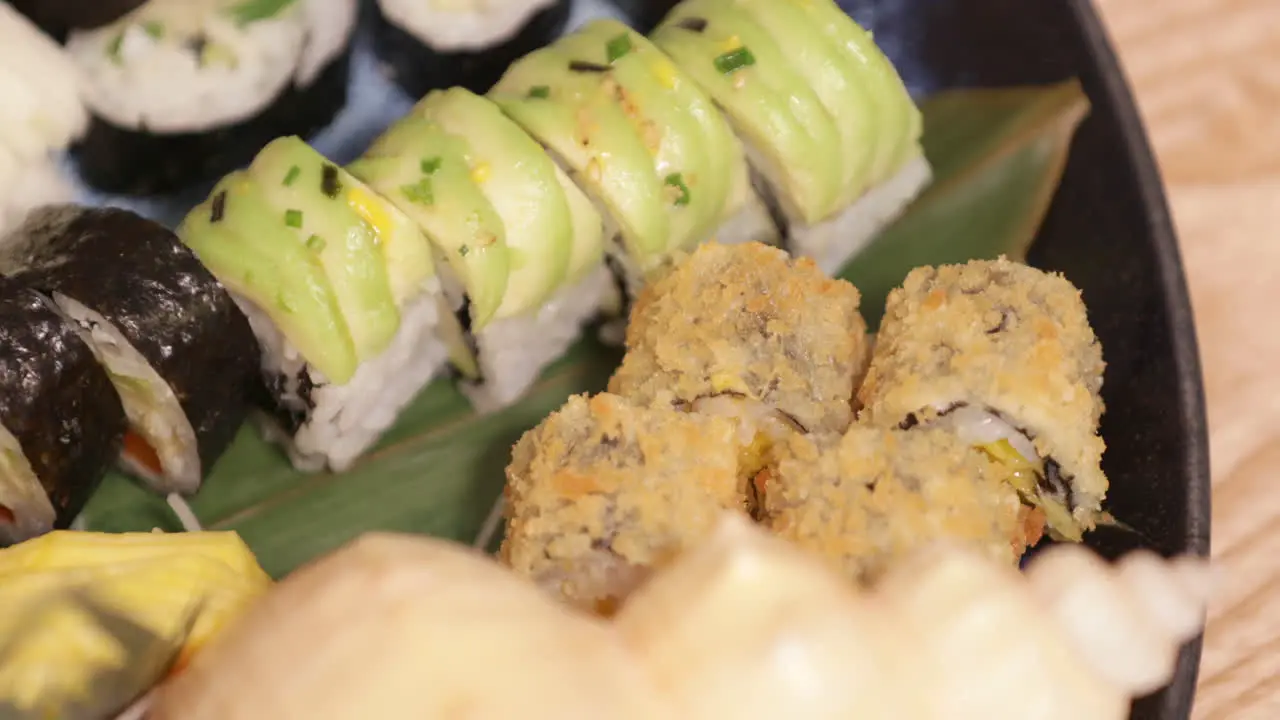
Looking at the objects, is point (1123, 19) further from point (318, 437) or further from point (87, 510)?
point (87, 510)

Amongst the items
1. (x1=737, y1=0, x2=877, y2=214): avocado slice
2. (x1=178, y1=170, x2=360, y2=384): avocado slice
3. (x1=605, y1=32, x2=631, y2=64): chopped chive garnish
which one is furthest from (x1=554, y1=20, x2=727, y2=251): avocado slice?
(x1=178, y1=170, x2=360, y2=384): avocado slice

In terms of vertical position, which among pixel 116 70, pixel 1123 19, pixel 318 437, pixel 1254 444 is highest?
pixel 116 70

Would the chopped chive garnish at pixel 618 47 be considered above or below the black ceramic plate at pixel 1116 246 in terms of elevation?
above

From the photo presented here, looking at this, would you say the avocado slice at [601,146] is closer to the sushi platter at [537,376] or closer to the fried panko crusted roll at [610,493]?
the sushi platter at [537,376]

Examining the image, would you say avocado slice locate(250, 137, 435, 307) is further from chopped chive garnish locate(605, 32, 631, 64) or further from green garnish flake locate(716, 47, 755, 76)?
green garnish flake locate(716, 47, 755, 76)

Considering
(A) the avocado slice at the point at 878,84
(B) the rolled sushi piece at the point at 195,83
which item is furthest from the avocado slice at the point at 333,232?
(A) the avocado slice at the point at 878,84

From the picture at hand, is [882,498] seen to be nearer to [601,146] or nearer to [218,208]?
[601,146]

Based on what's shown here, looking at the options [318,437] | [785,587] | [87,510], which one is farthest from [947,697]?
[87,510]
